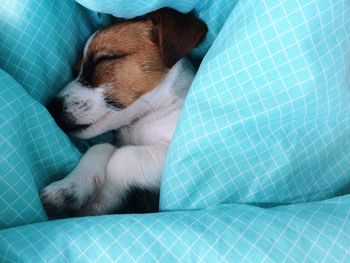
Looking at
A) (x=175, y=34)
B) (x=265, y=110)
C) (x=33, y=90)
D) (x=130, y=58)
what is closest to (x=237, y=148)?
(x=265, y=110)

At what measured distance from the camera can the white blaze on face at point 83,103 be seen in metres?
1.58

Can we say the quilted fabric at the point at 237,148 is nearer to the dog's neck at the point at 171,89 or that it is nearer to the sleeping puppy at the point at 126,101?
the sleeping puppy at the point at 126,101

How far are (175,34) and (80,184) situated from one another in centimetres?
59

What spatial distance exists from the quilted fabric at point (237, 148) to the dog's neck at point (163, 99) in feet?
0.86

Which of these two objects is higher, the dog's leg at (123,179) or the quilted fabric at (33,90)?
the quilted fabric at (33,90)

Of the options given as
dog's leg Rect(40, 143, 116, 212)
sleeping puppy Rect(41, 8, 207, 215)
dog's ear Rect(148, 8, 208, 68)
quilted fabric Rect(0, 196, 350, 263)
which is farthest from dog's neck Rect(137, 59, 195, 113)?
quilted fabric Rect(0, 196, 350, 263)

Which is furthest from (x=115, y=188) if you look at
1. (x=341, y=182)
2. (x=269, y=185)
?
(x=341, y=182)

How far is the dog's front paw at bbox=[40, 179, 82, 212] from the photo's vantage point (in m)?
1.35

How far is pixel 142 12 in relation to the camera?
4.95 feet

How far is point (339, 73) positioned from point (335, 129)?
17 cm

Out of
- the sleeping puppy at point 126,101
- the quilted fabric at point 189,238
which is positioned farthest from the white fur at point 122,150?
the quilted fabric at point 189,238

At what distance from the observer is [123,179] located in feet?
4.96

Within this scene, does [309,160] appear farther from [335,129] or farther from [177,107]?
[177,107]

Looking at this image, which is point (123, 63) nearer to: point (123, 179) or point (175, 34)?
point (175, 34)
